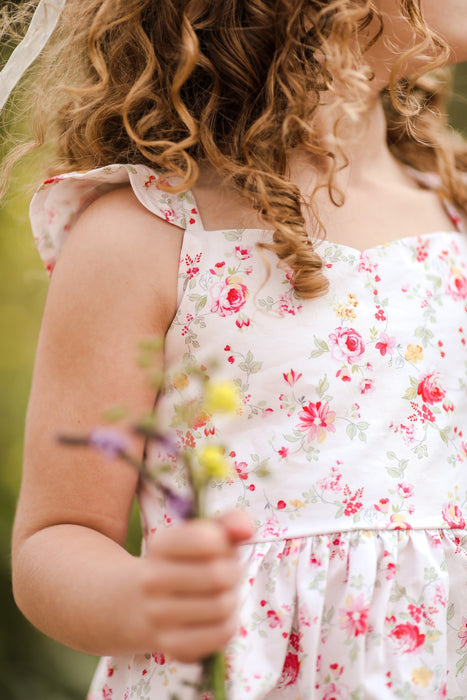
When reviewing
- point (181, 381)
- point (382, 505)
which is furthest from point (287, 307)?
point (382, 505)

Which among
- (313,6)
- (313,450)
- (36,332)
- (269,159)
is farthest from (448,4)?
(36,332)

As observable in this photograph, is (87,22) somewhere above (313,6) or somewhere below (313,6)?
below

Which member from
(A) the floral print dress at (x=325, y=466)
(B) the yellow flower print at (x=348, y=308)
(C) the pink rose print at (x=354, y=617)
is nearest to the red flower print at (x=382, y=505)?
(A) the floral print dress at (x=325, y=466)

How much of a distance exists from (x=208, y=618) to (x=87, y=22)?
0.86m

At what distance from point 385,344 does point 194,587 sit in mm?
606

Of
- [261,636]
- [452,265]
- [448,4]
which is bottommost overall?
[261,636]

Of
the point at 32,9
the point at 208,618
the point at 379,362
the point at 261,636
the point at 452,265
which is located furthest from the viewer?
the point at 32,9

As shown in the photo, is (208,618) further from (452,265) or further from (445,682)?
(452,265)

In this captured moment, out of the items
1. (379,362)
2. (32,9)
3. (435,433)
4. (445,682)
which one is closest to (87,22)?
(32,9)

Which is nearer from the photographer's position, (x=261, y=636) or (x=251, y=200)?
(x=261, y=636)

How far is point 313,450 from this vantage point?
34.8 inches

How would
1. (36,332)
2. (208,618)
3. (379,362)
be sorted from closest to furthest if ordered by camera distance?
(208,618), (379,362), (36,332)

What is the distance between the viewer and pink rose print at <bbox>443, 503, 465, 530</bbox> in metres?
0.92

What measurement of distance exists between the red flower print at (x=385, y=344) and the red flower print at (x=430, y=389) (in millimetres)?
56
